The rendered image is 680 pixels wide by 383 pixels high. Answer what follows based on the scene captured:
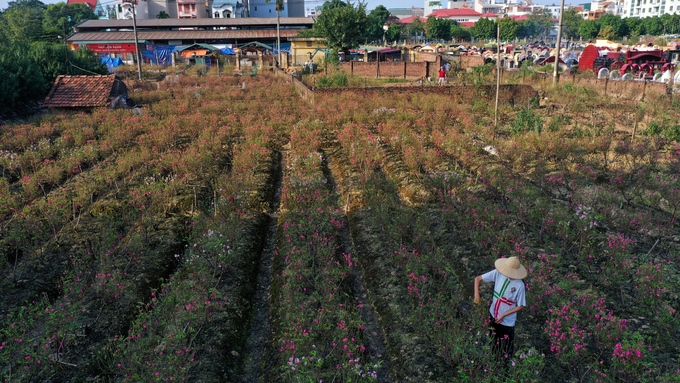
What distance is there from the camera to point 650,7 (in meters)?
121

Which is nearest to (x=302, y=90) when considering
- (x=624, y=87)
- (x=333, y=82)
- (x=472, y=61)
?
(x=333, y=82)

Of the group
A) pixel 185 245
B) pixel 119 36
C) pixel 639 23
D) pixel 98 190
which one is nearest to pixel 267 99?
pixel 98 190

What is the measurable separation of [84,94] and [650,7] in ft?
466

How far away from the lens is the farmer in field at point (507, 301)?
4.86 metres

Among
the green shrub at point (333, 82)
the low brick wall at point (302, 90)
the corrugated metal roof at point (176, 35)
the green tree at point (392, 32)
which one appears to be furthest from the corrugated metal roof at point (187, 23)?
the green shrub at point (333, 82)

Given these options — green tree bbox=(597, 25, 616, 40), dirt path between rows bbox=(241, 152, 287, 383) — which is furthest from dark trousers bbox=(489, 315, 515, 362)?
green tree bbox=(597, 25, 616, 40)

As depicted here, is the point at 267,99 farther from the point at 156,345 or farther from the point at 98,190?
the point at 156,345

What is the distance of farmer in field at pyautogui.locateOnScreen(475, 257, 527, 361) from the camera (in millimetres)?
4859

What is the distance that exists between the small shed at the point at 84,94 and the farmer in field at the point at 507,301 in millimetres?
19079

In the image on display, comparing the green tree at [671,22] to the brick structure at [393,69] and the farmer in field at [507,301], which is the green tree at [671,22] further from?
the farmer in field at [507,301]

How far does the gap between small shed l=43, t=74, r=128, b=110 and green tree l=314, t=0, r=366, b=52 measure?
2234 cm

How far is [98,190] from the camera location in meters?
10.5

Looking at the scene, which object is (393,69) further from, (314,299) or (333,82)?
(314,299)

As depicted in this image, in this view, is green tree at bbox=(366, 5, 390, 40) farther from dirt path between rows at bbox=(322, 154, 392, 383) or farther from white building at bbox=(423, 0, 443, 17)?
white building at bbox=(423, 0, 443, 17)
